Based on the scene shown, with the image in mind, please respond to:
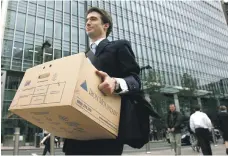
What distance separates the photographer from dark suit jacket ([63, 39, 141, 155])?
4.27 feet

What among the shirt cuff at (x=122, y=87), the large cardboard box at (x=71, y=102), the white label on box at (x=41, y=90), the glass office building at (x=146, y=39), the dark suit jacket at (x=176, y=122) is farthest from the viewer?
the glass office building at (x=146, y=39)

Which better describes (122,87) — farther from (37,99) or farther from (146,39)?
(146,39)

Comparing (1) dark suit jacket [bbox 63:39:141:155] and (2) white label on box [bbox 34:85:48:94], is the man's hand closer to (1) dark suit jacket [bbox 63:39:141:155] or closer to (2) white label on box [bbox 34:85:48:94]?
(1) dark suit jacket [bbox 63:39:141:155]

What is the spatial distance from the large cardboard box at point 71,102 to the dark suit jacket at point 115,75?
49 mm

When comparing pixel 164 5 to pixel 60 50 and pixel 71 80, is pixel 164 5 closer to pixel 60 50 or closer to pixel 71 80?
pixel 60 50

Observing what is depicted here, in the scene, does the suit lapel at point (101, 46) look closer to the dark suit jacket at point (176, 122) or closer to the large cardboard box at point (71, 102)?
the large cardboard box at point (71, 102)

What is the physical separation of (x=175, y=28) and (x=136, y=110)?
1682 inches

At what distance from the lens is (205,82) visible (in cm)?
4238

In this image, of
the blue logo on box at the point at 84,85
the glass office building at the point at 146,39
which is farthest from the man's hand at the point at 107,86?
the glass office building at the point at 146,39

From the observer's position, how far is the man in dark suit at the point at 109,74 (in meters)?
1.30

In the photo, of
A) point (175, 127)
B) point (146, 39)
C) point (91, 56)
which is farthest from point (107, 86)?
point (146, 39)

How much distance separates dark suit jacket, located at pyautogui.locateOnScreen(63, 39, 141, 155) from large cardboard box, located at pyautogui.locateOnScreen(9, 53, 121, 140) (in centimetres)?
5

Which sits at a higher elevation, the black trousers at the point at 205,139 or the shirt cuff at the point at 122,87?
the shirt cuff at the point at 122,87

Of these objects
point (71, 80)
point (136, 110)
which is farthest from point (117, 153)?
point (71, 80)
